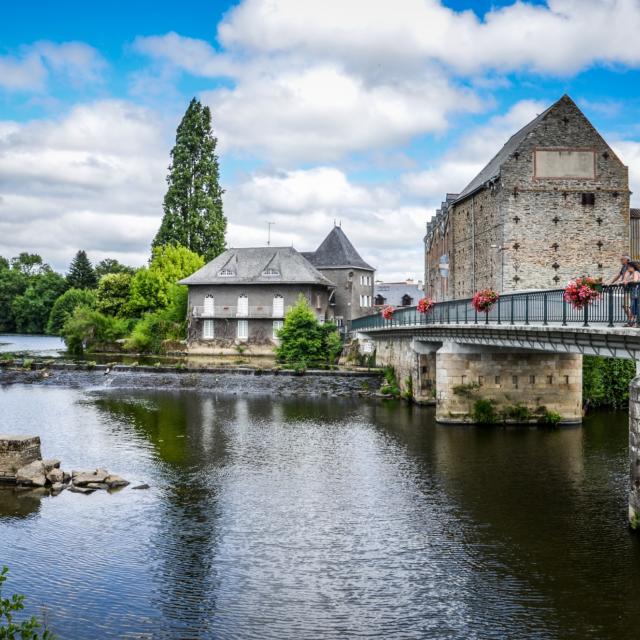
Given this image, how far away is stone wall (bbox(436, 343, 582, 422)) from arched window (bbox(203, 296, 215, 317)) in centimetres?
3130

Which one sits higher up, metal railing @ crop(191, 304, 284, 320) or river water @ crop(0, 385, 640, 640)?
metal railing @ crop(191, 304, 284, 320)

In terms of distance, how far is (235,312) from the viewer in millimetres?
54438

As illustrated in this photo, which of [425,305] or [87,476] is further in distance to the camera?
[425,305]

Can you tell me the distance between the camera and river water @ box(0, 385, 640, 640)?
1035 centimetres

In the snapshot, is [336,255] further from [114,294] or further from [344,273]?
[114,294]

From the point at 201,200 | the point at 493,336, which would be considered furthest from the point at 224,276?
the point at 493,336

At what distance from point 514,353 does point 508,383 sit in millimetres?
1176

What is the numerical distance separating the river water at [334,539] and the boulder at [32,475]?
23.9 inches

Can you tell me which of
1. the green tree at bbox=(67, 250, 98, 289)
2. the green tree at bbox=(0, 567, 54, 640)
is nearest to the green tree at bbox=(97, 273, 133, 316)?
the green tree at bbox=(67, 250, 98, 289)

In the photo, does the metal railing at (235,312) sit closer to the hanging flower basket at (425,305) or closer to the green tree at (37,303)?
the hanging flower basket at (425,305)

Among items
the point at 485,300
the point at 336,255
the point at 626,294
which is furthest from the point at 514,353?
the point at 336,255

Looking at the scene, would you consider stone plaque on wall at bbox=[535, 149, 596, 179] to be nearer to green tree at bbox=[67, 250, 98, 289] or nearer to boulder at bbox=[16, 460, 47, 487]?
boulder at bbox=[16, 460, 47, 487]

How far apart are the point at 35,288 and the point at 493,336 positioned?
308 feet

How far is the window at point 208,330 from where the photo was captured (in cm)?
5525
